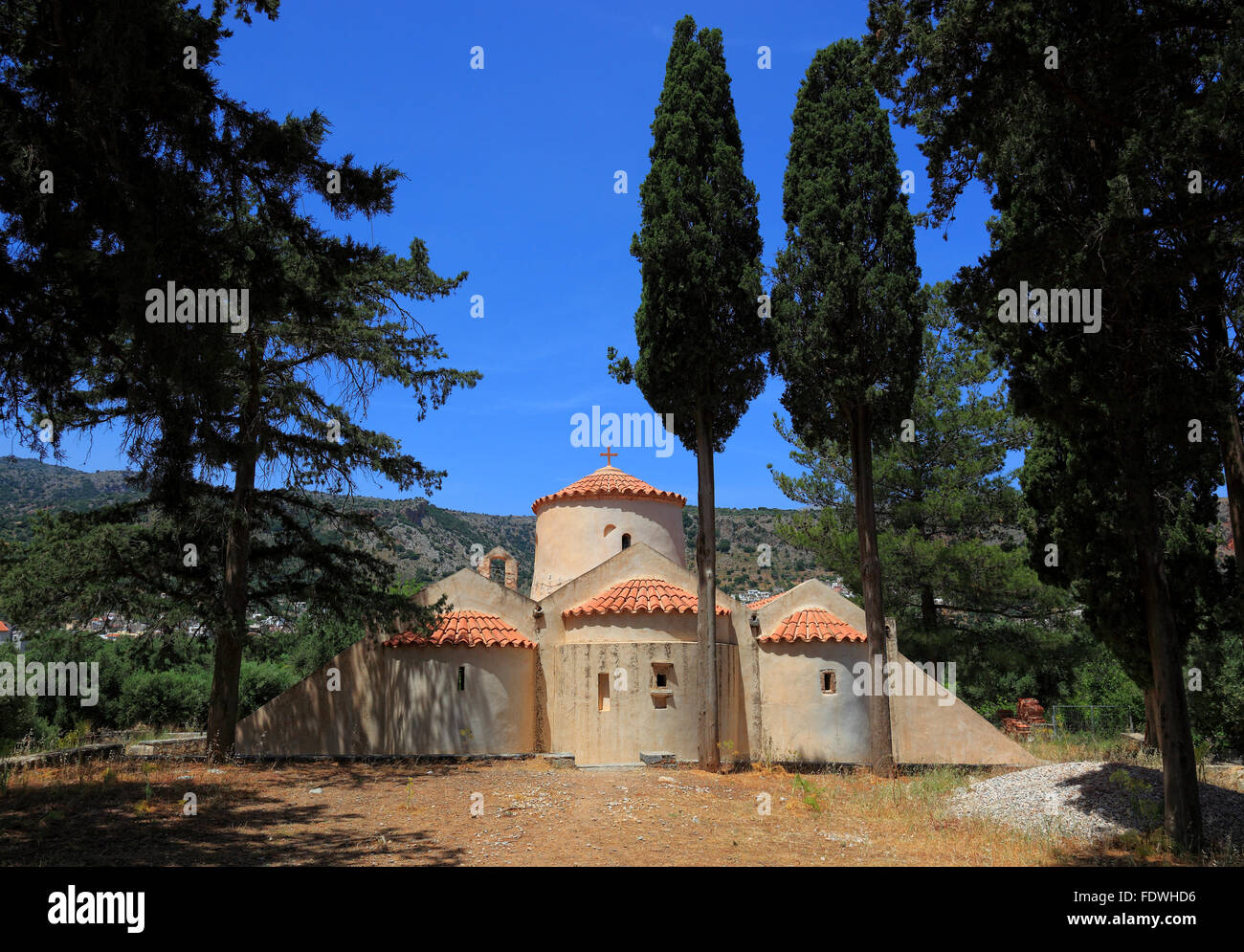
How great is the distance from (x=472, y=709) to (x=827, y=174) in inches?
532

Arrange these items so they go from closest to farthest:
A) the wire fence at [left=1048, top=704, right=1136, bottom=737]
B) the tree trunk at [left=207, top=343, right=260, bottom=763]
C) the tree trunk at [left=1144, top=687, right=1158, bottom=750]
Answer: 1. the tree trunk at [left=207, top=343, right=260, bottom=763]
2. the tree trunk at [left=1144, top=687, right=1158, bottom=750]
3. the wire fence at [left=1048, top=704, right=1136, bottom=737]

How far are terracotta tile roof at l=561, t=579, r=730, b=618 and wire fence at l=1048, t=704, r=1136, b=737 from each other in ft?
41.7

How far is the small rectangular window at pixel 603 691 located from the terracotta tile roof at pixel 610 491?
607cm

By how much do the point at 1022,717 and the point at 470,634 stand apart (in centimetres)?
1933

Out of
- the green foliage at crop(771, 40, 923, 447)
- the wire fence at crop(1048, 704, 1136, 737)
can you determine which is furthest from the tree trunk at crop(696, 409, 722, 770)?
the wire fence at crop(1048, 704, 1136, 737)

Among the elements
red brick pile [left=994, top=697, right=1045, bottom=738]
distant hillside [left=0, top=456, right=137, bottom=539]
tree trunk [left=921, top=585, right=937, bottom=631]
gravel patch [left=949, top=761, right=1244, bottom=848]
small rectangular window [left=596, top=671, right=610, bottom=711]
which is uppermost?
distant hillside [left=0, top=456, right=137, bottom=539]

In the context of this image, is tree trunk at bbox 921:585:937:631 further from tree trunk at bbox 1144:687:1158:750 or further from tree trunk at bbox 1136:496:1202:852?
tree trunk at bbox 1136:496:1202:852

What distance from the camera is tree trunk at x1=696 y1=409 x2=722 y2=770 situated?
1648cm

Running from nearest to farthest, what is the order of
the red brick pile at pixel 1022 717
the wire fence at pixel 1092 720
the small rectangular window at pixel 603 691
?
the small rectangular window at pixel 603 691 → the wire fence at pixel 1092 720 → the red brick pile at pixel 1022 717

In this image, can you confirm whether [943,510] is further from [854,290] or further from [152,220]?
[152,220]

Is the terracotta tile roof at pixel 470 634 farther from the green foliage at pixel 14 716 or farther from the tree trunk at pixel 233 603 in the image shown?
the green foliage at pixel 14 716

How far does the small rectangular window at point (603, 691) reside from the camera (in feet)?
59.5

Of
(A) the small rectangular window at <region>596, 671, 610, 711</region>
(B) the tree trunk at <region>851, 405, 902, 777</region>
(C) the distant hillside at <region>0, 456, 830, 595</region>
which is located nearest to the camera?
(B) the tree trunk at <region>851, 405, 902, 777</region>

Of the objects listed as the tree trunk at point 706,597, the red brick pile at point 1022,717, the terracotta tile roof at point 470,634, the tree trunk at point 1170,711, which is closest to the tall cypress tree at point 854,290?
the tree trunk at point 706,597
